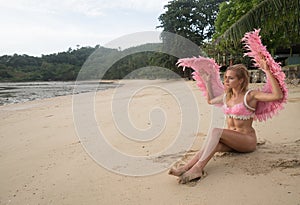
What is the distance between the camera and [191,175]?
2.46m

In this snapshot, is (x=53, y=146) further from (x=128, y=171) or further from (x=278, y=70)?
(x=278, y=70)

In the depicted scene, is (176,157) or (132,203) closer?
(132,203)

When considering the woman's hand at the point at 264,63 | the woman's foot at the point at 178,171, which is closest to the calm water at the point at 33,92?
the woman's foot at the point at 178,171

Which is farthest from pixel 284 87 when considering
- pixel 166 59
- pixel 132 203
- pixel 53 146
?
pixel 166 59

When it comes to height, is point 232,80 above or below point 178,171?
above

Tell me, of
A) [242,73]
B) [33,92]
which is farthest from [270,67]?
[33,92]

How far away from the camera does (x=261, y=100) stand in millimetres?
2703

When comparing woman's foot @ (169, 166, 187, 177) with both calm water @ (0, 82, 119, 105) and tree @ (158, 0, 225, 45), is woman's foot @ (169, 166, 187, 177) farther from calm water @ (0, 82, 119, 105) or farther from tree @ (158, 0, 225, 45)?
tree @ (158, 0, 225, 45)

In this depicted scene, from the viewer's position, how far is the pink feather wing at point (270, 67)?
2.55 m

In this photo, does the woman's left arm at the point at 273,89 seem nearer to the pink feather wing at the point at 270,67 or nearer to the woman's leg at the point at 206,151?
the pink feather wing at the point at 270,67

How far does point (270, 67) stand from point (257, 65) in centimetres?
29

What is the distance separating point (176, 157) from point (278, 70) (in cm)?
152

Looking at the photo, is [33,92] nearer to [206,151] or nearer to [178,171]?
[178,171]

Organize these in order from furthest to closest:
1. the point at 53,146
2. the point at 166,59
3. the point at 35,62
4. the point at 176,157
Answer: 1. the point at 35,62
2. the point at 166,59
3. the point at 53,146
4. the point at 176,157
